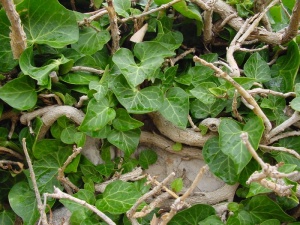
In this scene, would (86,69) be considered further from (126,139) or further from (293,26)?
(293,26)

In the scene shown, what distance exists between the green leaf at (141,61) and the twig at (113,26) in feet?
0.19

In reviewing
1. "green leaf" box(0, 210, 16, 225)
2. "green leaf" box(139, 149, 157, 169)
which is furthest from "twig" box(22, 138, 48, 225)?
"green leaf" box(139, 149, 157, 169)

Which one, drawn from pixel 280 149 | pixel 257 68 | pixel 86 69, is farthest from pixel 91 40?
pixel 280 149

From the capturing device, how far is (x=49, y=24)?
1031mm

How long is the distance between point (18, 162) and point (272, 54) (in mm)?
737

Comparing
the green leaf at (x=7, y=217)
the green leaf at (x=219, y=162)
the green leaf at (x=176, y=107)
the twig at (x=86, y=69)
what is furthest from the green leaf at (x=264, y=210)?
the green leaf at (x=7, y=217)

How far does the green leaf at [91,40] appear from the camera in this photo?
1.07m

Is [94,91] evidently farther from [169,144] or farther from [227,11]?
[227,11]

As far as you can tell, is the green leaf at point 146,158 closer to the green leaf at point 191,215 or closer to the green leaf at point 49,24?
the green leaf at point 191,215

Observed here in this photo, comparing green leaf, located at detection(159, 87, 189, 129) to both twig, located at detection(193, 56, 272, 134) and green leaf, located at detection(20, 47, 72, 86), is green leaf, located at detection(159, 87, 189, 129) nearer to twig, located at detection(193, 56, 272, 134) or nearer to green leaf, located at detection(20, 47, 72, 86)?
twig, located at detection(193, 56, 272, 134)

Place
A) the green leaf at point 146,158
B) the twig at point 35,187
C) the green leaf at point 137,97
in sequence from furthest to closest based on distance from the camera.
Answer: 1. the green leaf at point 146,158
2. the green leaf at point 137,97
3. the twig at point 35,187

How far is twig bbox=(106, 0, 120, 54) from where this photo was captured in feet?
3.25

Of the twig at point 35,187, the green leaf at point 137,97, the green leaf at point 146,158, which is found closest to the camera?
the twig at point 35,187

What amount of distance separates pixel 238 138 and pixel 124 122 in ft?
0.90
